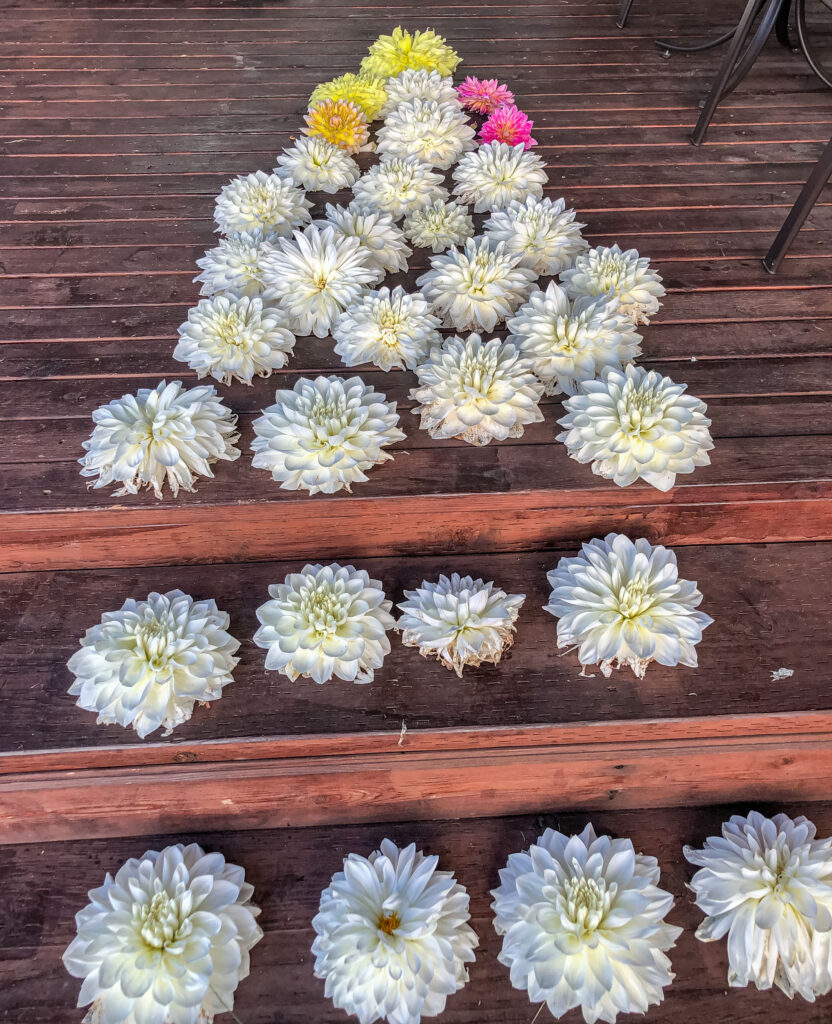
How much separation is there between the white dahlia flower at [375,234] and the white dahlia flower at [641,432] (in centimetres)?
60

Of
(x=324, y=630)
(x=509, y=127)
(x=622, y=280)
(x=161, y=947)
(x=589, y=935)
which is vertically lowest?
(x=161, y=947)

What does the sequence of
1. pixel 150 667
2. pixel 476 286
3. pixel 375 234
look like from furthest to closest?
pixel 375 234, pixel 476 286, pixel 150 667

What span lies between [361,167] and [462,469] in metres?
1.09

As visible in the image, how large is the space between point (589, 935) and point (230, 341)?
1.16 metres

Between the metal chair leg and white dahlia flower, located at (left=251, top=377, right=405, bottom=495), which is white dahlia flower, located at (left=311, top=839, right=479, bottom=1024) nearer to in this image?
white dahlia flower, located at (left=251, top=377, right=405, bottom=495)

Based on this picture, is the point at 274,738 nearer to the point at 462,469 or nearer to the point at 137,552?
the point at 137,552

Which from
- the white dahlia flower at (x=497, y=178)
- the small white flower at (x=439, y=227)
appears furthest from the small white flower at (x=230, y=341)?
the white dahlia flower at (x=497, y=178)

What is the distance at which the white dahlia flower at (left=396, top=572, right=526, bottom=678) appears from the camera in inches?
42.8

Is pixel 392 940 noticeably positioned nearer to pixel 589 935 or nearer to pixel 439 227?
pixel 589 935

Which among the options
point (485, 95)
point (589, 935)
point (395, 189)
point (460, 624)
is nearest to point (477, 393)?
point (460, 624)

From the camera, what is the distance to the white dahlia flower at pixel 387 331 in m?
1.35

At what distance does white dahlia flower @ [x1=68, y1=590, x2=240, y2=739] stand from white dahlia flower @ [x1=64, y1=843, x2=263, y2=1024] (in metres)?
0.22

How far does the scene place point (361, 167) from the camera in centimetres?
186

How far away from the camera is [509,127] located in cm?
182
